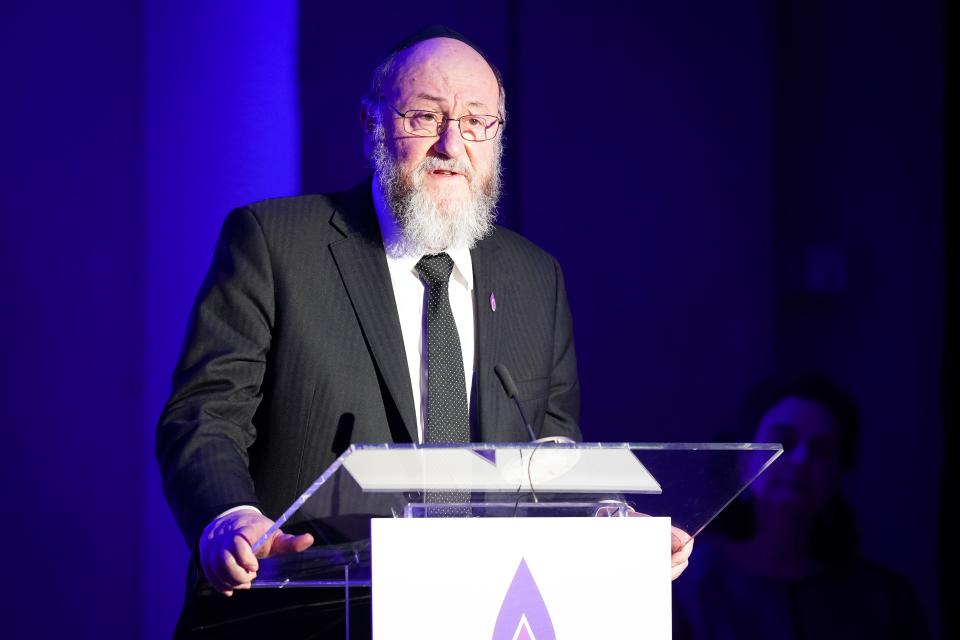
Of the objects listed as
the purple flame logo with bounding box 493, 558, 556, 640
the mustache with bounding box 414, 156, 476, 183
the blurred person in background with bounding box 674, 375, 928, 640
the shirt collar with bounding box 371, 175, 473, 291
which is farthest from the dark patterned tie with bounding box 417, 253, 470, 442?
the blurred person in background with bounding box 674, 375, 928, 640

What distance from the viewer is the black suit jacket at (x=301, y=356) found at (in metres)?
2.10

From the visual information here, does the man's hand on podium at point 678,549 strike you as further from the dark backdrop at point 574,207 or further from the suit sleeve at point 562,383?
the dark backdrop at point 574,207

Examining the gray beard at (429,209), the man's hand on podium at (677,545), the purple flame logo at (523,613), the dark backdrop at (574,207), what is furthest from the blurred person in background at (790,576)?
the purple flame logo at (523,613)

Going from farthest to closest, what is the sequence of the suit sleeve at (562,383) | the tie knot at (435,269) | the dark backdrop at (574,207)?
the dark backdrop at (574,207) < the suit sleeve at (562,383) < the tie knot at (435,269)

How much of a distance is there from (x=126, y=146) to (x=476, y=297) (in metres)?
1.60

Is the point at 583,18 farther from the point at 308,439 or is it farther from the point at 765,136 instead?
the point at 308,439

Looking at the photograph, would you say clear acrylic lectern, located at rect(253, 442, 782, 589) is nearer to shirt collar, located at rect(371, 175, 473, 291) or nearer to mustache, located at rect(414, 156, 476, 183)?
shirt collar, located at rect(371, 175, 473, 291)

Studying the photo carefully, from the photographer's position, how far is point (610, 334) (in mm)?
3557

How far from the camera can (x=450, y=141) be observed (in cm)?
235

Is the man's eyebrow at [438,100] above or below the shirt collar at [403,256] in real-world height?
above

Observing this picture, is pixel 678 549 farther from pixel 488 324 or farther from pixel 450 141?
pixel 450 141

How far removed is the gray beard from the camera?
7.66 feet

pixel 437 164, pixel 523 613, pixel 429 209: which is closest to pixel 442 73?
pixel 437 164

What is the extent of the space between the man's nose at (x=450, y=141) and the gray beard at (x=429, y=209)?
2cm
